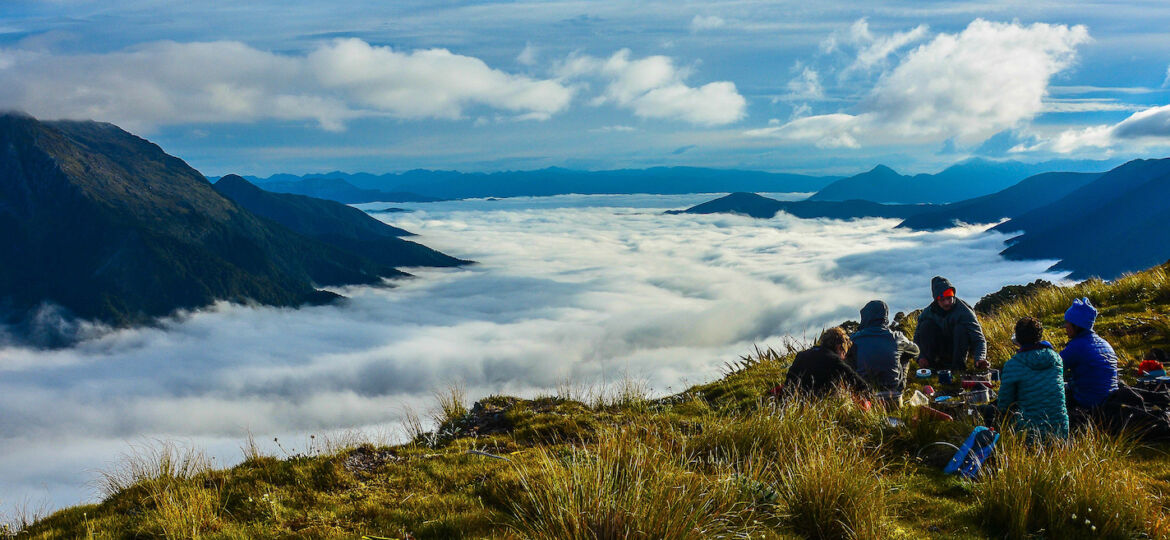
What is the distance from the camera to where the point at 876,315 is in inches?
345

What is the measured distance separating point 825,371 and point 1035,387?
2.16m

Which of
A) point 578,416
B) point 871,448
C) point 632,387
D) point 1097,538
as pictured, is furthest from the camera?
point 632,387

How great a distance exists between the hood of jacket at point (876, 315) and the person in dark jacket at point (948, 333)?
Result: 1.43 meters

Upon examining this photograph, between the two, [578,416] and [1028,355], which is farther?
[578,416]

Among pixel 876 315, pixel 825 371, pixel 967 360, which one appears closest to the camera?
pixel 825 371

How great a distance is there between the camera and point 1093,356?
6488mm

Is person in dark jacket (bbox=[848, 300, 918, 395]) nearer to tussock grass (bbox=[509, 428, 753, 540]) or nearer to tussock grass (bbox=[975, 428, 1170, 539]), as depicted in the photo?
tussock grass (bbox=[975, 428, 1170, 539])

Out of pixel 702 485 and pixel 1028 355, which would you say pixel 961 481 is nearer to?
pixel 1028 355

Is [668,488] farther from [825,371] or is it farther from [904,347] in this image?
[904,347]

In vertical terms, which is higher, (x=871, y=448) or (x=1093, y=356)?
(x=1093, y=356)

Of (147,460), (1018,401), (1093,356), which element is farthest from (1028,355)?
(147,460)

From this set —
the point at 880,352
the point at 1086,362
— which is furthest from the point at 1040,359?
the point at 880,352

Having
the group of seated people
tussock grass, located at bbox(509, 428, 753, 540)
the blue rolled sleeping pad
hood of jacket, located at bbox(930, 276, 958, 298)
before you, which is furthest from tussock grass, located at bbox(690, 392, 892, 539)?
hood of jacket, located at bbox(930, 276, 958, 298)

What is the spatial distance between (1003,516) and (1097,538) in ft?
1.68
